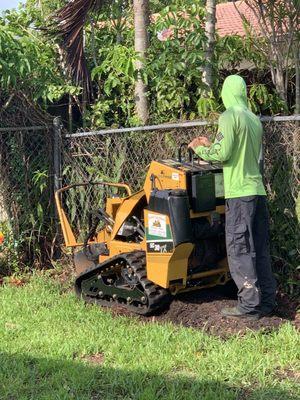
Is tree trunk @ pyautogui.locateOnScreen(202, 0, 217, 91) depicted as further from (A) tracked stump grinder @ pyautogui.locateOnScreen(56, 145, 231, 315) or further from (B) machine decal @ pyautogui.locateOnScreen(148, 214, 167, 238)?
(B) machine decal @ pyautogui.locateOnScreen(148, 214, 167, 238)

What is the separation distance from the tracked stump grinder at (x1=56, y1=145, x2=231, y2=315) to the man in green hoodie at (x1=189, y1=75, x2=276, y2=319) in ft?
0.72

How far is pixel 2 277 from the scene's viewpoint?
303 inches

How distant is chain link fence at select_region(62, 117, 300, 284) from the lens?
576 centimetres

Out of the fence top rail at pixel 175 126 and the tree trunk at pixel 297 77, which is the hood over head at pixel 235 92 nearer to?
the fence top rail at pixel 175 126

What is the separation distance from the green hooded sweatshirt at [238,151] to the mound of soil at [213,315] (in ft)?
3.32

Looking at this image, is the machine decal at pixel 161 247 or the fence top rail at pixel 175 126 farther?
the fence top rail at pixel 175 126

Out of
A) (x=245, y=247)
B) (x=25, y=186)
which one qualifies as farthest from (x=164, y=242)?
(x=25, y=186)

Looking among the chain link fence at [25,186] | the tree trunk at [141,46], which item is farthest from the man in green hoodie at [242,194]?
the chain link fence at [25,186]

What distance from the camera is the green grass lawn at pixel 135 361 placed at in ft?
13.5

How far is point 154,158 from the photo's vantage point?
673 cm

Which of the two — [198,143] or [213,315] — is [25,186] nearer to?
[198,143]

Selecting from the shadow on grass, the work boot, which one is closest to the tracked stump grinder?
the work boot

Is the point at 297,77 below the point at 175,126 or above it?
above

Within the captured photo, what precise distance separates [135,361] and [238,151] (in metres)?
1.89
